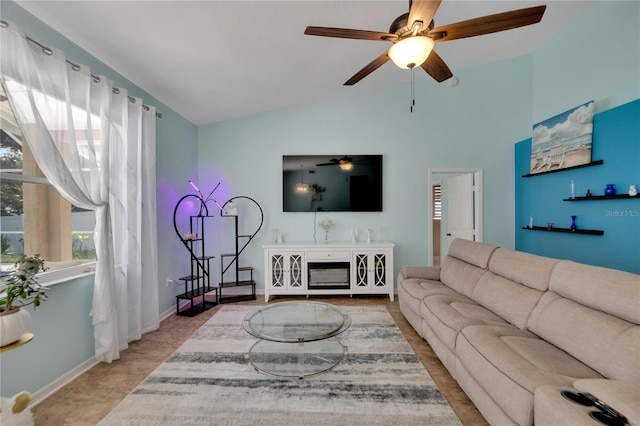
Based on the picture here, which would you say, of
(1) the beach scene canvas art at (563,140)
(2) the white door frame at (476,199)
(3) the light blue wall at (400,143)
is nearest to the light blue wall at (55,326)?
(3) the light blue wall at (400,143)

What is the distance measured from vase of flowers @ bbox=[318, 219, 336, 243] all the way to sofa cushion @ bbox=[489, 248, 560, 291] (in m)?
2.19

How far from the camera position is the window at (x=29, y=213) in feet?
5.67

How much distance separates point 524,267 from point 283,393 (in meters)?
2.02

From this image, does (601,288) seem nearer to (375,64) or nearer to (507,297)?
(507,297)

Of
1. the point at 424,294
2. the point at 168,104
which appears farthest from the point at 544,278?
the point at 168,104

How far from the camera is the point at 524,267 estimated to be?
213cm

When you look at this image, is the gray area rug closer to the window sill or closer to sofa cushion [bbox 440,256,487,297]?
sofa cushion [bbox 440,256,487,297]

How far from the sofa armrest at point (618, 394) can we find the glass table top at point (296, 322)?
129cm

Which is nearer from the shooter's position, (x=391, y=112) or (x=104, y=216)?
(x=104, y=216)

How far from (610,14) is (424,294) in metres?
3.52

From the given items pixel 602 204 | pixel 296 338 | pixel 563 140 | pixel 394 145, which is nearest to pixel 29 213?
pixel 296 338

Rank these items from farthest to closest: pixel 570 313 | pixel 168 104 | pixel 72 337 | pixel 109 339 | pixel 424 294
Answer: pixel 168 104
pixel 424 294
pixel 109 339
pixel 72 337
pixel 570 313

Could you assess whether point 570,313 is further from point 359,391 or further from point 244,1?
point 244,1

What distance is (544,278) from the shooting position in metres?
1.94
